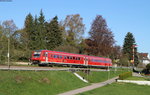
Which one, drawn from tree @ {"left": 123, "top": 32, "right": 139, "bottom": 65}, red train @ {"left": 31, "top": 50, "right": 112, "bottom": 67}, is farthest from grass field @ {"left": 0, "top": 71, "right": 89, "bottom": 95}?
tree @ {"left": 123, "top": 32, "right": 139, "bottom": 65}

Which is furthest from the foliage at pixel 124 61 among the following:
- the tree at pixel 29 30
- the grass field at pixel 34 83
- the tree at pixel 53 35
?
the grass field at pixel 34 83

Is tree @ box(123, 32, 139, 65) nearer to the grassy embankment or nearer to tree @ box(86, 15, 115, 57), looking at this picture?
tree @ box(86, 15, 115, 57)

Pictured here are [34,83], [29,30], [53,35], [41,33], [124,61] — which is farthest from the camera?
[124,61]

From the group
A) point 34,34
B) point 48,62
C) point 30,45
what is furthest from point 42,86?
point 34,34

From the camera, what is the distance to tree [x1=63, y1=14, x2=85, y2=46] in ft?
249

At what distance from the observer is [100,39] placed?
250 ft

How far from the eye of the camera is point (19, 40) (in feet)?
199

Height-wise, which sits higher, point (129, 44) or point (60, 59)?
point (129, 44)

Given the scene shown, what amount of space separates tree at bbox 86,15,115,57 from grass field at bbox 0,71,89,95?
145ft

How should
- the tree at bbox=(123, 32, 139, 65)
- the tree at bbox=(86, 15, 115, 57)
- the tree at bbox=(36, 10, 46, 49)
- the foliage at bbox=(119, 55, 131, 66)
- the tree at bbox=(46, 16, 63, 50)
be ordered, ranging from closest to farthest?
the tree at bbox=(36, 10, 46, 49) → the tree at bbox=(46, 16, 63, 50) → the tree at bbox=(86, 15, 115, 57) → the foliage at bbox=(119, 55, 131, 66) → the tree at bbox=(123, 32, 139, 65)

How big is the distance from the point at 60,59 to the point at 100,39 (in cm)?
3459

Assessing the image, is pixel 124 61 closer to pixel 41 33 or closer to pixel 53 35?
pixel 53 35

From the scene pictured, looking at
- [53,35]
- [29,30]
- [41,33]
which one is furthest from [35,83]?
[29,30]

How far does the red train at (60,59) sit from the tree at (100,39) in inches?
753
